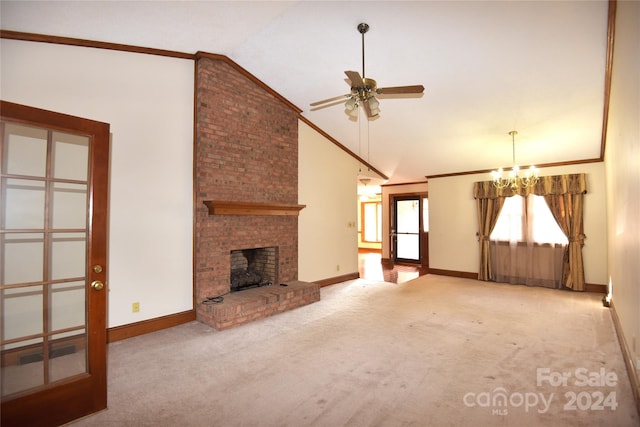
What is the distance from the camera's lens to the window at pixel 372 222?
12.7 m

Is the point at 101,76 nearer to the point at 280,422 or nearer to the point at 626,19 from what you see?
the point at 280,422

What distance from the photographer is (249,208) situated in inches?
175

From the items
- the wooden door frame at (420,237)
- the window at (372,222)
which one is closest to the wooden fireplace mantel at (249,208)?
the wooden door frame at (420,237)

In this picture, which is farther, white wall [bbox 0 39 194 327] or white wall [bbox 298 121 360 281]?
white wall [bbox 298 121 360 281]

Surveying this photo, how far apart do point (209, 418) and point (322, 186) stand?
447cm

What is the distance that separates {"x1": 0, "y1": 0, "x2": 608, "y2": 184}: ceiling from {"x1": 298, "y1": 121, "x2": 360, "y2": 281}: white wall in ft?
2.89

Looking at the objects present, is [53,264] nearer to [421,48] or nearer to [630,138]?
[421,48]

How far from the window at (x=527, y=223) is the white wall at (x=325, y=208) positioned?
3.06 metres

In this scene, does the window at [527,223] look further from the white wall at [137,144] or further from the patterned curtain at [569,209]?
the white wall at [137,144]

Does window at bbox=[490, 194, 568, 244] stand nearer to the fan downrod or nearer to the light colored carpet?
the light colored carpet

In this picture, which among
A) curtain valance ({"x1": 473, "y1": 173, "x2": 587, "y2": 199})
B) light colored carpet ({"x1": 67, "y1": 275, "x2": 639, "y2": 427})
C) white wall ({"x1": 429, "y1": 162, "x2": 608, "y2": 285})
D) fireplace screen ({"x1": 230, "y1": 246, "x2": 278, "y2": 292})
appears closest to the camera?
light colored carpet ({"x1": 67, "y1": 275, "x2": 639, "y2": 427})

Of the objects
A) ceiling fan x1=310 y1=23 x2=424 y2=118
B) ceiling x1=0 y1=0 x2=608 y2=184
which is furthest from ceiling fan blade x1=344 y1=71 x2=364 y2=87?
ceiling x1=0 y1=0 x2=608 y2=184

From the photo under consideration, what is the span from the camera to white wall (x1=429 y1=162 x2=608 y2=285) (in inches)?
215

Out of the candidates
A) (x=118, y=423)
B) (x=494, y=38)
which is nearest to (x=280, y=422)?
(x=118, y=423)
